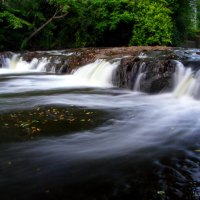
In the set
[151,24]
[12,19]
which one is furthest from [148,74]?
[12,19]

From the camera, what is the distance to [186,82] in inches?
368

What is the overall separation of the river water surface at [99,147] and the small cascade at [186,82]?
0.21 meters

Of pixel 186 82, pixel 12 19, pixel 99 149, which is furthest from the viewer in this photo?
pixel 12 19

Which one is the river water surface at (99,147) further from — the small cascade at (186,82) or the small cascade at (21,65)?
the small cascade at (21,65)

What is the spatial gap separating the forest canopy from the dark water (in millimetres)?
14046

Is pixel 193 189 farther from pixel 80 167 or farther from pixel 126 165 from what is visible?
pixel 80 167

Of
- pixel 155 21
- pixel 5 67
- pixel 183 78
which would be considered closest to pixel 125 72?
pixel 183 78

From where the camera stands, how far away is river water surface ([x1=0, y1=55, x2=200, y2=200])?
3.64 metres

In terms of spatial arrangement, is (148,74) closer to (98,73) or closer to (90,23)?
(98,73)

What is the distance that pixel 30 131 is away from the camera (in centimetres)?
570

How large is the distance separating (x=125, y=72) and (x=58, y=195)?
789cm

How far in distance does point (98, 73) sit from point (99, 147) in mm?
7780

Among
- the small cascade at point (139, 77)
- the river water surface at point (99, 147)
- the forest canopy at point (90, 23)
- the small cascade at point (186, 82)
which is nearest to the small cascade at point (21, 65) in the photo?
the forest canopy at point (90, 23)

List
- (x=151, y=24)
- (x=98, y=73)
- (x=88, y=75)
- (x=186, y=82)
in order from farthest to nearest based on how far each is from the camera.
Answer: (x=151, y=24) < (x=88, y=75) < (x=98, y=73) < (x=186, y=82)
